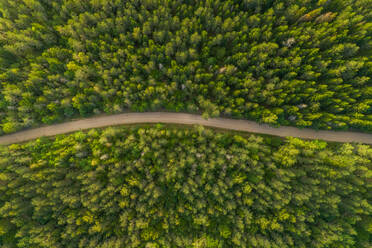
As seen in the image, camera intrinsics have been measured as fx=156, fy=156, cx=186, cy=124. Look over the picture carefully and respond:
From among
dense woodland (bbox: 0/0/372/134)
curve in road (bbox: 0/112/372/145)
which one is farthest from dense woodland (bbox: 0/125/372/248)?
dense woodland (bbox: 0/0/372/134)

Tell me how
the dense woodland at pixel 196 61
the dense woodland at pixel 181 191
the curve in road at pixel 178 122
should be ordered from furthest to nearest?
the curve in road at pixel 178 122 → the dense woodland at pixel 196 61 → the dense woodland at pixel 181 191

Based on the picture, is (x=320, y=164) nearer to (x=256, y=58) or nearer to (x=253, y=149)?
(x=253, y=149)

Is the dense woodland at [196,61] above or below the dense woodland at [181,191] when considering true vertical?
above

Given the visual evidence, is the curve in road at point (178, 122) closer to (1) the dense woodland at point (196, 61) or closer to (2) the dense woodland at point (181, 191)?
(1) the dense woodland at point (196, 61)

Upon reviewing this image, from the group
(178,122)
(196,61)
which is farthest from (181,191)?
(196,61)

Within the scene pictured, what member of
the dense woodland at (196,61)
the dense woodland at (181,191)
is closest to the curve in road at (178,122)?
the dense woodland at (196,61)

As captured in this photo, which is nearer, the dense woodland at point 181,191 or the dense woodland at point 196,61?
the dense woodland at point 181,191

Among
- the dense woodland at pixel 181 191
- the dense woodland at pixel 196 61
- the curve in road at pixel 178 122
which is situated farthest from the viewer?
the curve in road at pixel 178 122
